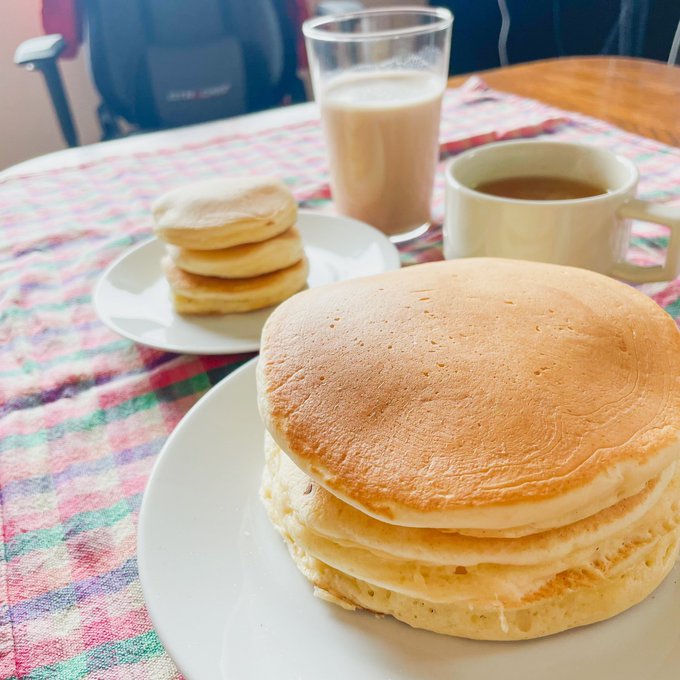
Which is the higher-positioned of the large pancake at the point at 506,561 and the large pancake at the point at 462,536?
the large pancake at the point at 462,536

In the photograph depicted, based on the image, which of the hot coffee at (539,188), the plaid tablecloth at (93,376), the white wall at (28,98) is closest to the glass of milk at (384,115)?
the plaid tablecloth at (93,376)

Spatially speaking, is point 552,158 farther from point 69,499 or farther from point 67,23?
point 67,23

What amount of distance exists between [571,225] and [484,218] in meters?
0.11

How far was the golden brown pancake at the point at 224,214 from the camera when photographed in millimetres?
868

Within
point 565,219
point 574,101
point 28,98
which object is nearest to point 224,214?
point 565,219

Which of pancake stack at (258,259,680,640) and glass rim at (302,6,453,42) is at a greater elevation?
glass rim at (302,6,453,42)

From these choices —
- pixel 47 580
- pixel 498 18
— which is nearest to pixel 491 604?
pixel 47 580

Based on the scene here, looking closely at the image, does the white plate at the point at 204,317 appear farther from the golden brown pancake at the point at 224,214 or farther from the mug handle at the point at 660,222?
the mug handle at the point at 660,222

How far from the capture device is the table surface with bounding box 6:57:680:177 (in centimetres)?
147

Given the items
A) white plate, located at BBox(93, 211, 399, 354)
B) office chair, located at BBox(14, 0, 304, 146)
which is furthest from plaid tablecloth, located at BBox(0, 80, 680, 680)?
office chair, located at BBox(14, 0, 304, 146)

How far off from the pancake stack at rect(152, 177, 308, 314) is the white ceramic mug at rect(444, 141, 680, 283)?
0.82 feet

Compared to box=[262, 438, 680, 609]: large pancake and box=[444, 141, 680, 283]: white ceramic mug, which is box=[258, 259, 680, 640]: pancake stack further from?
box=[444, 141, 680, 283]: white ceramic mug

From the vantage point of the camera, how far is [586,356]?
49 centimetres

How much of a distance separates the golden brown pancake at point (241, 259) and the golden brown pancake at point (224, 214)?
15 millimetres
